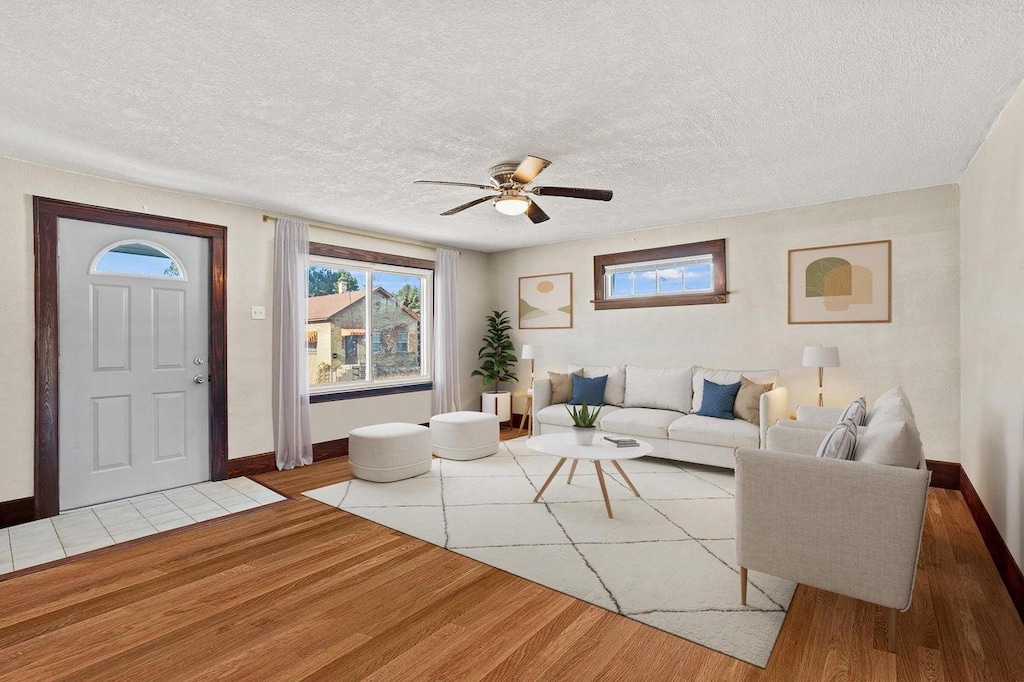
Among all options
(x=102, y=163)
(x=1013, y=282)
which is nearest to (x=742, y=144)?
(x=1013, y=282)

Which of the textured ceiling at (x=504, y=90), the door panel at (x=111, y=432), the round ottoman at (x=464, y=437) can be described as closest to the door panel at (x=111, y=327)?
the door panel at (x=111, y=432)

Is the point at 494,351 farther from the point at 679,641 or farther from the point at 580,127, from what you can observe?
the point at 679,641

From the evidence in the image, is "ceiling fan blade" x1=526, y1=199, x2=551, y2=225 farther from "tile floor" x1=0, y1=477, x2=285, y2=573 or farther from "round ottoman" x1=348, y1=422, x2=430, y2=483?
"tile floor" x1=0, y1=477, x2=285, y2=573

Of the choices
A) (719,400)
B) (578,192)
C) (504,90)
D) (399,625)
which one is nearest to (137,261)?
(504,90)

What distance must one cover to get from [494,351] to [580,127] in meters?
4.45

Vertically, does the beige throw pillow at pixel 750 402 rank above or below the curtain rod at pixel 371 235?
below

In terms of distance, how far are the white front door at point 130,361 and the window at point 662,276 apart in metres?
4.26

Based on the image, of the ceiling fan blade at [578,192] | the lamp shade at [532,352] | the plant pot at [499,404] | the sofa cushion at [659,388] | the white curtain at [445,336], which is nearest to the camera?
the ceiling fan blade at [578,192]

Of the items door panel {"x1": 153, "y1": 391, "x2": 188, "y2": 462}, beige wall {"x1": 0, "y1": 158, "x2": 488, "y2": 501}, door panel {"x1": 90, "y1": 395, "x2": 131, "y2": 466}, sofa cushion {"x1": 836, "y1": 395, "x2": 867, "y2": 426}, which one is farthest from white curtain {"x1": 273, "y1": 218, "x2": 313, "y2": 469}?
sofa cushion {"x1": 836, "y1": 395, "x2": 867, "y2": 426}

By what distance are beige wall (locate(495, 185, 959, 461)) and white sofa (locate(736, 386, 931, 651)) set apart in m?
2.50

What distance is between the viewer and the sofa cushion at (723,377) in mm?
4957

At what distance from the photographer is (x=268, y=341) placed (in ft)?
16.4

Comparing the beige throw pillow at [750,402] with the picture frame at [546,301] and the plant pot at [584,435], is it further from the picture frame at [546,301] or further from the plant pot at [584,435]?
the picture frame at [546,301]

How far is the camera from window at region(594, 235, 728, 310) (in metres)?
5.52
